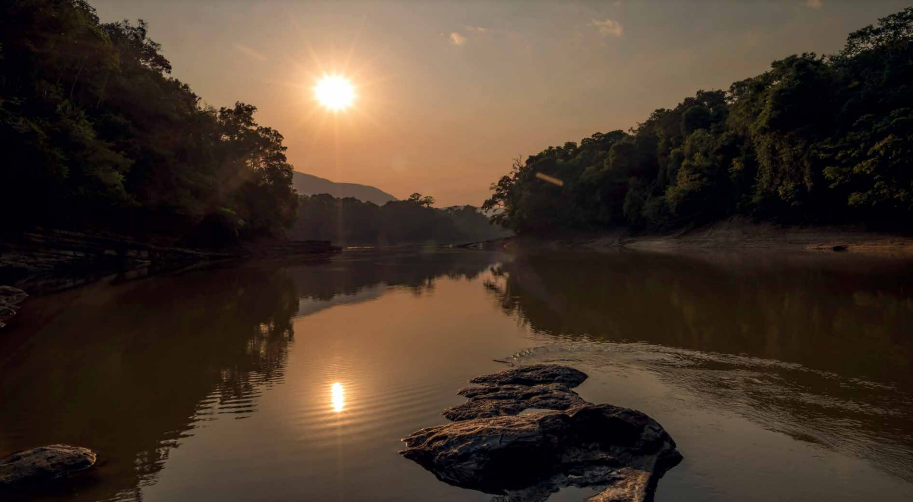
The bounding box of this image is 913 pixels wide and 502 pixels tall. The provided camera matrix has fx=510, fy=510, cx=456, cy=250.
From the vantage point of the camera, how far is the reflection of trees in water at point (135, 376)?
636 centimetres

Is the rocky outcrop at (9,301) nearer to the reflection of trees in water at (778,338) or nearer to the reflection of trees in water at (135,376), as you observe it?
the reflection of trees in water at (135,376)

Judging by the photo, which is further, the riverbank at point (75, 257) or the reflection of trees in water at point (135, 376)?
the riverbank at point (75, 257)

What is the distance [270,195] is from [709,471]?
68255 mm

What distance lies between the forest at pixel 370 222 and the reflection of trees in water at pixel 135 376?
118208 millimetres

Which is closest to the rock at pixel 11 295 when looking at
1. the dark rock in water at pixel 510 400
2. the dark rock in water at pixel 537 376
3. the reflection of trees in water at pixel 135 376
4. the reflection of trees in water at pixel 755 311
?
the reflection of trees in water at pixel 135 376

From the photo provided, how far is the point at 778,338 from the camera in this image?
10.9 m

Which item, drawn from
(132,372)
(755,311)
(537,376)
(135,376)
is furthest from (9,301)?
(755,311)

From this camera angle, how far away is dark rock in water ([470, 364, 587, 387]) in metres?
8.02

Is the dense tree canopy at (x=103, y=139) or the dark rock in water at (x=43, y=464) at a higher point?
the dense tree canopy at (x=103, y=139)

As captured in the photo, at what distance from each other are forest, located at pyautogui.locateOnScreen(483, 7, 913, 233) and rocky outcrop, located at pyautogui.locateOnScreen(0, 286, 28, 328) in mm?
46741

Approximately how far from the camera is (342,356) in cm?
1074

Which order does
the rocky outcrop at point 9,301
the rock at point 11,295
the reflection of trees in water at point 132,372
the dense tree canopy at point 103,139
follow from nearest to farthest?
the reflection of trees in water at point 132,372 → the rocky outcrop at point 9,301 → the rock at point 11,295 → the dense tree canopy at point 103,139

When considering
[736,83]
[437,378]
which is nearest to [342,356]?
[437,378]

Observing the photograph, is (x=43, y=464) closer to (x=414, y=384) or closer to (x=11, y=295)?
(x=414, y=384)
